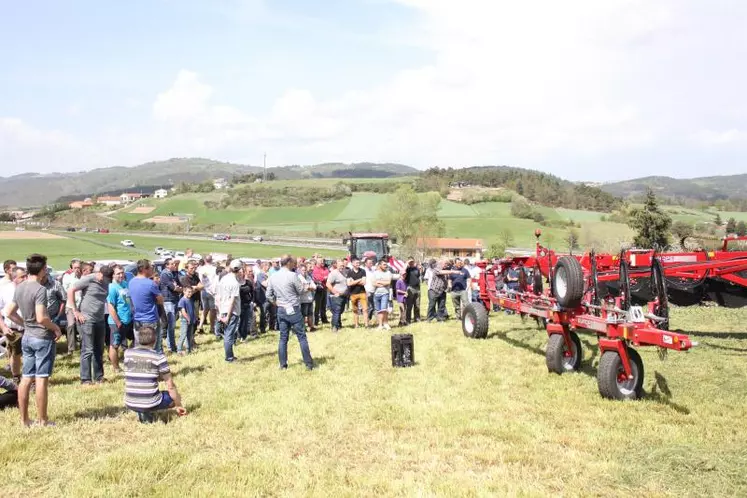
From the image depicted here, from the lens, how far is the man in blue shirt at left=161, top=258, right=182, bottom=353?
457 inches

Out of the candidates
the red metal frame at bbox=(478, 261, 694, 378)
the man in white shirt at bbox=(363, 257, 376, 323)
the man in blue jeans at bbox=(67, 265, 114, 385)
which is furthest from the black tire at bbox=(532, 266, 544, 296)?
the man in blue jeans at bbox=(67, 265, 114, 385)

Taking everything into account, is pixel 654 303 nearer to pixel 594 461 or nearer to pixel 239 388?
pixel 594 461

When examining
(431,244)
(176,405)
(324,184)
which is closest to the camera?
(176,405)

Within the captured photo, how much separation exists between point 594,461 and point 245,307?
9548mm

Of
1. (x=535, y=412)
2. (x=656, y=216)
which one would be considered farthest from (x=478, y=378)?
(x=656, y=216)

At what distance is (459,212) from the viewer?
9656 cm

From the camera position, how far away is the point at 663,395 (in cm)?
823

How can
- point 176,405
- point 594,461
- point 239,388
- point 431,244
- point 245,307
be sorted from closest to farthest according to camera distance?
point 594,461, point 176,405, point 239,388, point 245,307, point 431,244

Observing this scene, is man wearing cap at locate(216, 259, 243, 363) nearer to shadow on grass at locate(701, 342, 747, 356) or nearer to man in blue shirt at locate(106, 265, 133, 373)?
man in blue shirt at locate(106, 265, 133, 373)

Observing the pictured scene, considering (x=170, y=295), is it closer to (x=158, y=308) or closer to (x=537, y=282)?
(x=158, y=308)

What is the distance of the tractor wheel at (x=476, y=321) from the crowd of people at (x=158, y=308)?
59.1 inches

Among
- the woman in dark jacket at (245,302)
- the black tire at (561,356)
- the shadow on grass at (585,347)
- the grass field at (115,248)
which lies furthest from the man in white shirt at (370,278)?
the grass field at (115,248)

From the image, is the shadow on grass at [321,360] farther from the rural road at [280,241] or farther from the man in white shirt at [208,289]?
the rural road at [280,241]

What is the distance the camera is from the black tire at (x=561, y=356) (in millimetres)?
9570
